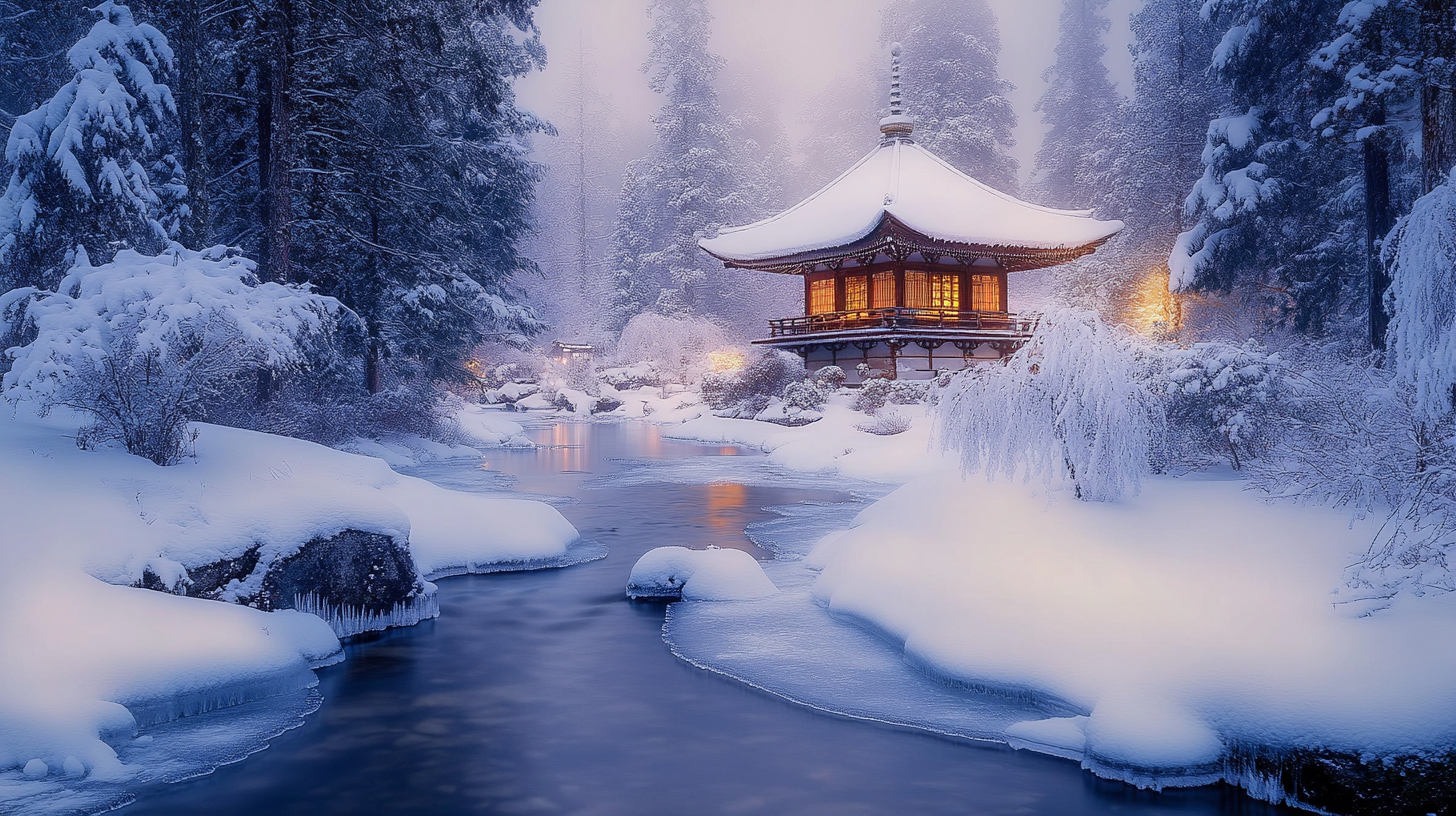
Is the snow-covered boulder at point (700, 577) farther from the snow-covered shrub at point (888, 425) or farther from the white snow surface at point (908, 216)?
the white snow surface at point (908, 216)

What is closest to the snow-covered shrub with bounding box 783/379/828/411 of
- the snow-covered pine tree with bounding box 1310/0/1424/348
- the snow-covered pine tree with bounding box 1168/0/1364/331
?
the snow-covered pine tree with bounding box 1168/0/1364/331

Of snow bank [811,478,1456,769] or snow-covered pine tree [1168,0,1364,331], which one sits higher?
snow-covered pine tree [1168,0,1364,331]

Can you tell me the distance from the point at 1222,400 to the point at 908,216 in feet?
70.4

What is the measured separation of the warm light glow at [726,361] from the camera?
165ft

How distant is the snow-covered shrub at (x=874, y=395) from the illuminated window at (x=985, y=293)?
687cm

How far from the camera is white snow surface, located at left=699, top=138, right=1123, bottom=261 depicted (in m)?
32.3

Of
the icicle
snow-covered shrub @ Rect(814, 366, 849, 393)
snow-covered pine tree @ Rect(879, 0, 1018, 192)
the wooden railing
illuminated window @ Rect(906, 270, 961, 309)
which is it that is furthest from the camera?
snow-covered pine tree @ Rect(879, 0, 1018, 192)

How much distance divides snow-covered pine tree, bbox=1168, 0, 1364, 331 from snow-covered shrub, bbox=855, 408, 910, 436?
7.74 meters

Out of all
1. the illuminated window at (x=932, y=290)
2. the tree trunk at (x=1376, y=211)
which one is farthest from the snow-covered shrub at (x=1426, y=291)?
the illuminated window at (x=932, y=290)

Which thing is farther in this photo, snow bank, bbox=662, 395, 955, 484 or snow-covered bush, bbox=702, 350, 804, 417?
snow-covered bush, bbox=702, 350, 804, 417

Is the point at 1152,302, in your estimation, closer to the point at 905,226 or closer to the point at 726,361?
the point at 905,226

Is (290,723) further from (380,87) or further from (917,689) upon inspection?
(380,87)

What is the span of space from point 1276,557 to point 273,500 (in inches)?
349

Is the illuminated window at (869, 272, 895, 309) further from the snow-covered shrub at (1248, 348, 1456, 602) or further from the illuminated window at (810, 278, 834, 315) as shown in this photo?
the snow-covered shrub at (1248, 348, 1456, 602)
